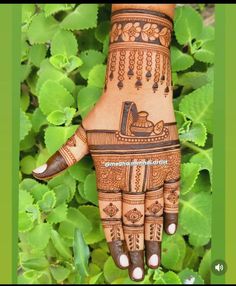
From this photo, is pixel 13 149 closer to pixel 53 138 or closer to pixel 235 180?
pixel 53 138

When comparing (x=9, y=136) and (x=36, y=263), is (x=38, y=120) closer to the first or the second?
(x=9, y=136)

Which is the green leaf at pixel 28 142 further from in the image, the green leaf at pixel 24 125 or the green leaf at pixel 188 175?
the green leaf at pixel 188 175

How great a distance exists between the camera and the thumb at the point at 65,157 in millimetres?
903

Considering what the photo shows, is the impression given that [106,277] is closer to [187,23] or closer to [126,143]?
[126,143]

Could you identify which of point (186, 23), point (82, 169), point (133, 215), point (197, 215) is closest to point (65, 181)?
point (82, 169)

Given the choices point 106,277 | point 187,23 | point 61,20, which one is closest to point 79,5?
point 61,20

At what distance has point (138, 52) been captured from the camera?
35.2 inches

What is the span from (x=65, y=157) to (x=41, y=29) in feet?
0.79

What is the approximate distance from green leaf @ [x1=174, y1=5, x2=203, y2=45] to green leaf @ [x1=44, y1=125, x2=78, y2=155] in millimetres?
250

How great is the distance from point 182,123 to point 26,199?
0.31 meters

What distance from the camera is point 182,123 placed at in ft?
3.13

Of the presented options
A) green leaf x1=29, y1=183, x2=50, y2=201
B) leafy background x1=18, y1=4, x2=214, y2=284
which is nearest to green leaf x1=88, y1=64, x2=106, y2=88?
leafy background x1=18, y1=4, x2=214, y2=284

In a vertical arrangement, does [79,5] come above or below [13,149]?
above

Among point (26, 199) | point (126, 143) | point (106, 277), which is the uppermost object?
point (126, 143)
